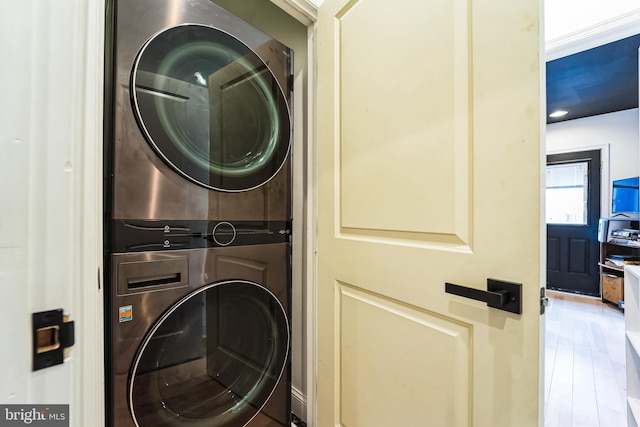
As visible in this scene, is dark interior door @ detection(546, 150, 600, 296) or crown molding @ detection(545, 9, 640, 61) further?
dark interior door @ detection(546, 150, 600, 296)

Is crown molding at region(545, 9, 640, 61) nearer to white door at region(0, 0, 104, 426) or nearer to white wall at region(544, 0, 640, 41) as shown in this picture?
white wall at region(544, 0, 640, 41)

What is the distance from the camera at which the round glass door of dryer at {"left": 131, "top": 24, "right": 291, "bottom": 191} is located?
2.59 feet

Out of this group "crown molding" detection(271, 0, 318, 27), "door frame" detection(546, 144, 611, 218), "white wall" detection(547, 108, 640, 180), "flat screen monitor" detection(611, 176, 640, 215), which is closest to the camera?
"crown molding" detection(271, 0, 318, 27)

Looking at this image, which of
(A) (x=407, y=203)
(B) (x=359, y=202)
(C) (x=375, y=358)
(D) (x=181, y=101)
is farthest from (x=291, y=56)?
(C) (x=375, y=358)

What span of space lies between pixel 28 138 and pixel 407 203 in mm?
852

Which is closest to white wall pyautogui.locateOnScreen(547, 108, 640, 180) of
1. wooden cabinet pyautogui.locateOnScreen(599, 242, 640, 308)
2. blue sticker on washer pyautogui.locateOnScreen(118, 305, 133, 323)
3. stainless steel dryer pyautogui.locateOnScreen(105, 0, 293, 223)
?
wooden cabinet pyautogui.locateOnScreen(599, 242, 640, 308)

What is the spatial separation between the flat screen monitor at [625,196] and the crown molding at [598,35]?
2914mm

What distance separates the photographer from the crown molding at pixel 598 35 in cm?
132

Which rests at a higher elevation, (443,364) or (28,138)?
(28,138)

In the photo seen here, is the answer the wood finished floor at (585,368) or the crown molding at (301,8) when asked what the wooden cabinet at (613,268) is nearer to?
the wood finished floor at (585,368)

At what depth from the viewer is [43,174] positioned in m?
0.47

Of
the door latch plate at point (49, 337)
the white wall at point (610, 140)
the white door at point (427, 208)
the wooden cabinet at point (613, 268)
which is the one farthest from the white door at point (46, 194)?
the white wall at point (610, 140)

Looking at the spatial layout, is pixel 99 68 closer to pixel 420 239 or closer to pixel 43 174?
pixel 43 174

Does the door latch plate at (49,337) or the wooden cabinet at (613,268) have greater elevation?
the door latch plate at (49,337)
